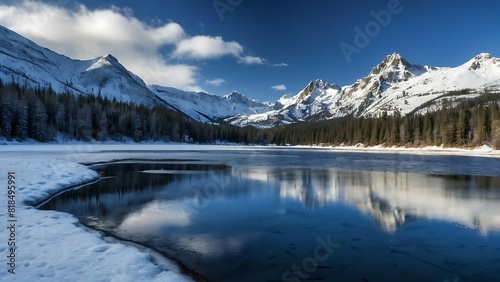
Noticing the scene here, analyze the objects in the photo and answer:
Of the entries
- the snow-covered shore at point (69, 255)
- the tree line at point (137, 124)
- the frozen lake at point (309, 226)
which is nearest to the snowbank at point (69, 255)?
the snow-covered shore at point (69, 255)

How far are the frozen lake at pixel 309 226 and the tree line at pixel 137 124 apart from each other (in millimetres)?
91535

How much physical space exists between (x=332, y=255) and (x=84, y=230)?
31.8 ft

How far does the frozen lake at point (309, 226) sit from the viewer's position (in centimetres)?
943

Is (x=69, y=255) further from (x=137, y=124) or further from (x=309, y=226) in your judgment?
(x=137, y=124)

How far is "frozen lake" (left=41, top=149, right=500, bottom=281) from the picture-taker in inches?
371

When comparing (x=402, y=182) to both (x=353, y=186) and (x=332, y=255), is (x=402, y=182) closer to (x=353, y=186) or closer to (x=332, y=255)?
(x=353, y=186)

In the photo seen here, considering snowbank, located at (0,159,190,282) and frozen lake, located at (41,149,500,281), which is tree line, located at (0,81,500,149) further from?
snowbank, located at (0,159,190,282)

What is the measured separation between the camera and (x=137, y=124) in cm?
14075

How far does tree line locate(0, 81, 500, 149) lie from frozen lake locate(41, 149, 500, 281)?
300 feet

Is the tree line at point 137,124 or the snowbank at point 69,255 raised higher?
the tree line at point 137,124

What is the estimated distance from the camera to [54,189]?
69.1ft

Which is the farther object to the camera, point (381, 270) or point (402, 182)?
point (402, 182)

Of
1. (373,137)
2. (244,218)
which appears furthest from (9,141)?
(373,137)

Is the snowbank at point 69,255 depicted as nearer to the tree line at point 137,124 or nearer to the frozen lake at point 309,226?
the frozen lake at point 309,226
